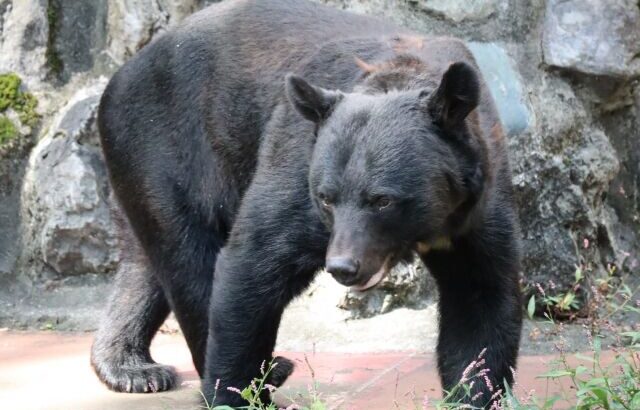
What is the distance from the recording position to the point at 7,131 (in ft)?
24.1

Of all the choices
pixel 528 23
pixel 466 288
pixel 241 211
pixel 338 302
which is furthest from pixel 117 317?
pixel 528 23

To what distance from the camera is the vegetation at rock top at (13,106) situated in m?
7.36

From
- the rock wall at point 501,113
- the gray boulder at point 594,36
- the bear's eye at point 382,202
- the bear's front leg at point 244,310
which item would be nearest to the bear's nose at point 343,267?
the bear's eye at point 382,202

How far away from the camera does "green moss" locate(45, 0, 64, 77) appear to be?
745 centimetres

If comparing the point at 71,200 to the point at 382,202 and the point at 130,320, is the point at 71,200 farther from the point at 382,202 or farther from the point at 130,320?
the point at 382,202

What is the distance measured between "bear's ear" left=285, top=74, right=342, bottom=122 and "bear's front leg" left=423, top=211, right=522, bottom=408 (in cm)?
70

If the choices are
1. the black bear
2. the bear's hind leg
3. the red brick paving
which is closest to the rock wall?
the red brick paving

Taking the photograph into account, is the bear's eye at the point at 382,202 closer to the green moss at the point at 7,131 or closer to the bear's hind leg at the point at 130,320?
the bear's hind leg at the point at 130,320

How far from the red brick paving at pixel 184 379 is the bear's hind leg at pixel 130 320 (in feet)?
0.43

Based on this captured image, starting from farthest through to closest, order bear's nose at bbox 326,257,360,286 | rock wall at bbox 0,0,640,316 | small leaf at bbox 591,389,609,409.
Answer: rock wall at bbox 0,0,640,316, bear's nose at bbox 326,257,360,286, small leaf at bbox 591,389,609,409

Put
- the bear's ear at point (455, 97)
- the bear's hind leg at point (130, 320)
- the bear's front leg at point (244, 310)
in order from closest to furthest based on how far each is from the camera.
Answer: the bear's ear at point (455, 97) → the bear's front leg at point (244, 310) → the bear's hind leg at point (130, 320)

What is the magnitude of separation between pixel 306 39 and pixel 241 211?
35.0 inches

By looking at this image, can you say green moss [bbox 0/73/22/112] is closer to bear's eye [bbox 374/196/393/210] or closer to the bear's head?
the bear's head

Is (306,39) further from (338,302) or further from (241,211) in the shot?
(338,302)
